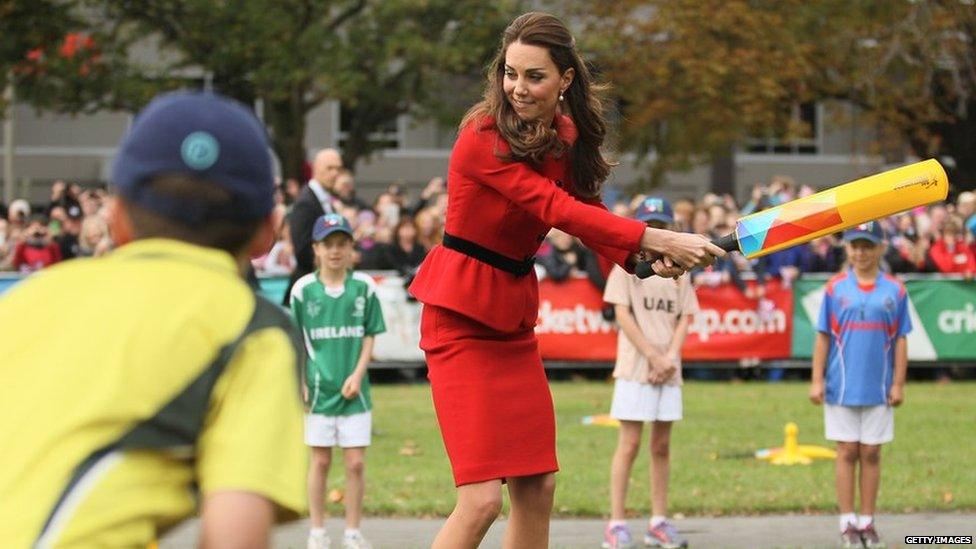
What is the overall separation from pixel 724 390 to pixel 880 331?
926cm

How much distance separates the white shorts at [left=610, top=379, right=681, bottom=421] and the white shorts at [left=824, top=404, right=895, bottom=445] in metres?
0.88

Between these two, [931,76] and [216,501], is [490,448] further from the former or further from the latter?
[931,76]

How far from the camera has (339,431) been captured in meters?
8.93

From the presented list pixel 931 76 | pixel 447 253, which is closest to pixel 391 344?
pixel 447 253

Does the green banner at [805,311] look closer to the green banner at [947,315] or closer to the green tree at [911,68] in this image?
the green banner at [947,315]

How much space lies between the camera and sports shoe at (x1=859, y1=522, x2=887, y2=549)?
28.5 feet

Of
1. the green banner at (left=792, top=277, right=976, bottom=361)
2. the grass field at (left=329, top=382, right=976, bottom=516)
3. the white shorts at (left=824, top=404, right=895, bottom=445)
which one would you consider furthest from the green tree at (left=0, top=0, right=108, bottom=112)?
the white shorts at (left=824, top=404, right=895, bottom=445)

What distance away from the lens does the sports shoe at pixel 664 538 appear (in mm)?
8797

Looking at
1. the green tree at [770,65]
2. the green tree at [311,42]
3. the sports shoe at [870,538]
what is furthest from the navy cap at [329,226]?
the green tree at [770,65]

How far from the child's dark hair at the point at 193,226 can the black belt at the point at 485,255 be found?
2.95 metres

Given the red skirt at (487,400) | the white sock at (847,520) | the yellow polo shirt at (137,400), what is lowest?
the white sock at (847,520)

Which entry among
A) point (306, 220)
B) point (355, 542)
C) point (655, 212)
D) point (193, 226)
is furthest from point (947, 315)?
point (193, 226)

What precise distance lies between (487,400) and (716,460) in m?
6.85

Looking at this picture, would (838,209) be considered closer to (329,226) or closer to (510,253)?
(510,253)
